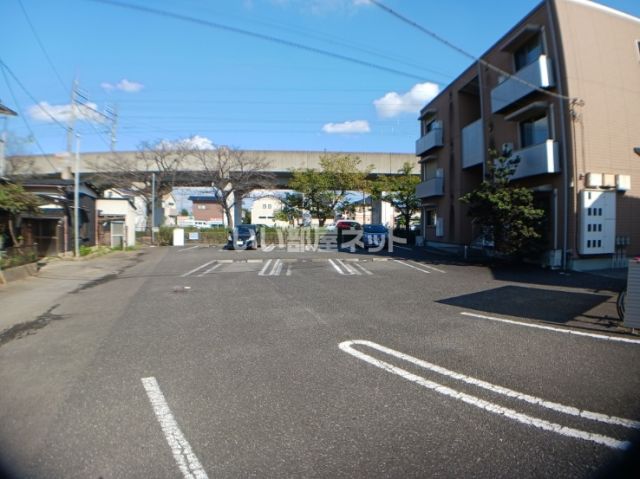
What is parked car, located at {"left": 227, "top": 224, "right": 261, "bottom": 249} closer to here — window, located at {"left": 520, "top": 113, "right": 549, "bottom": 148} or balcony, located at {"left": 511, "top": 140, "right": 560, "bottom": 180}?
balcony, located at {"left": 511, "top": 140, "right": 560, "bottom": 180}

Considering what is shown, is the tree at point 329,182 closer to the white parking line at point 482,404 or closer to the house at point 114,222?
the house at point 114,222

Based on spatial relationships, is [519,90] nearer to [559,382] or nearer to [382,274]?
[382,274]

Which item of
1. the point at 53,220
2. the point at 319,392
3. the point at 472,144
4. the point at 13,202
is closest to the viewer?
the point at 319,392

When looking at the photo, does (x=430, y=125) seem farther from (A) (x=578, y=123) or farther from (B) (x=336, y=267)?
(B) (x=336, y=267)

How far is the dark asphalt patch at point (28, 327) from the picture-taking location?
5756mm

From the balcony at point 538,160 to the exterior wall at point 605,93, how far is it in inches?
22.8

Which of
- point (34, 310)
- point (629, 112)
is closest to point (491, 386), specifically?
point (34, 310)

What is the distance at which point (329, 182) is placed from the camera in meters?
30.3

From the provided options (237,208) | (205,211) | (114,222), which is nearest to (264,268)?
(114,222)

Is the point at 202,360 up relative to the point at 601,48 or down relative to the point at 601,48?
down

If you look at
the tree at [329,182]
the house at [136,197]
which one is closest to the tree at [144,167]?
the house at [136,197]

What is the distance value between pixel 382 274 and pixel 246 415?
9643mm

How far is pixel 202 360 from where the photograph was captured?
14.9ft

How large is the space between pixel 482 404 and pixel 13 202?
14.0 meters
